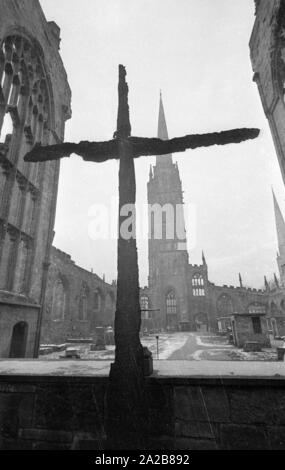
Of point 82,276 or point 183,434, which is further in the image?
point 82,276

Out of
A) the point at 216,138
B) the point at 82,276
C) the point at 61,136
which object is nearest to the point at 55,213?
the point at 61,136

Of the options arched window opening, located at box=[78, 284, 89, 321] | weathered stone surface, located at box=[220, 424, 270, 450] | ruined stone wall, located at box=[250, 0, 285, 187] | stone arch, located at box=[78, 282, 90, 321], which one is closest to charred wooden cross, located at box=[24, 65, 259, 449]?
weathered stone surface, located at box=[220, 424, 270, 450]

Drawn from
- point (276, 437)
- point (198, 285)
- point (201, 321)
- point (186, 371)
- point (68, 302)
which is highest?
point (198, 285)

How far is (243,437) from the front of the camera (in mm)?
2621

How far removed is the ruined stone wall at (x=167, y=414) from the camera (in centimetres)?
263

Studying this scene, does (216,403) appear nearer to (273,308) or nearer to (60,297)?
(60,297)

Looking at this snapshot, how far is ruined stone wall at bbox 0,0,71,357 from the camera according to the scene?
6.93 m

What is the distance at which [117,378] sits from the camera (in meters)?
2.57

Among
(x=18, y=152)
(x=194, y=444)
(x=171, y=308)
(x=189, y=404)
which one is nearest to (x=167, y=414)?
(x=189, y=404)

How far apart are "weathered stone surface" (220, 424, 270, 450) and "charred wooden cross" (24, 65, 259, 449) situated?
92 cm

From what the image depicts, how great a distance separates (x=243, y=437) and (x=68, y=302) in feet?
71.2

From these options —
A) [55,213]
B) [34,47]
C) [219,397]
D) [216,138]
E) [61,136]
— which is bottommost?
[219,397]
